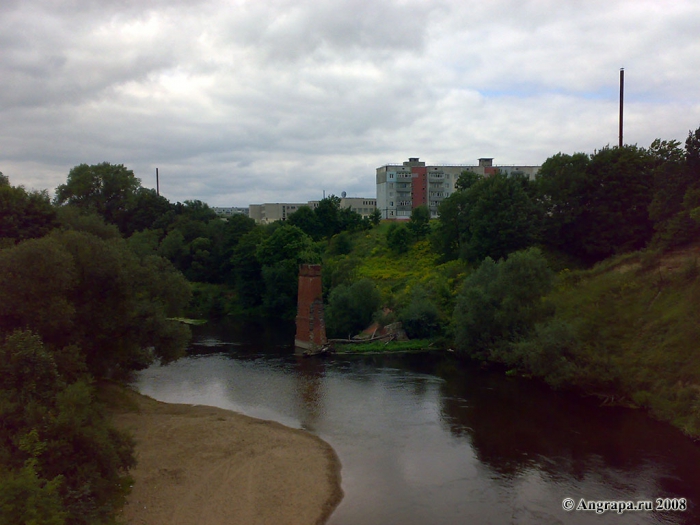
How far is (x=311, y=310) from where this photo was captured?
41344mm

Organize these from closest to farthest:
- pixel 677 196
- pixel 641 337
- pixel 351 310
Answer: pixel 641 337, pixel 677 196, pixel 351 310

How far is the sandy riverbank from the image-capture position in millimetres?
17406

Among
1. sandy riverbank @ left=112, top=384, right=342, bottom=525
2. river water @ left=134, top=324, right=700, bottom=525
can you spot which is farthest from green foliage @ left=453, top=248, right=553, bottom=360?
sandy riverbank @ left=112, top=384, right=342, bottom=525

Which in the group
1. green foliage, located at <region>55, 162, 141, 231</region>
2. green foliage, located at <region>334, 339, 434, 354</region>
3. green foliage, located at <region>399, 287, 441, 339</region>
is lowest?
green foliage, located at <region>334, 339, 434, 354</region>

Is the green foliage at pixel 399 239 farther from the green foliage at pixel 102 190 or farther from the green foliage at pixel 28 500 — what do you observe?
the green foliage at pixel 28 500

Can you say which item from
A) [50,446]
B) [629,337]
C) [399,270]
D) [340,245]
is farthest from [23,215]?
[340,245]

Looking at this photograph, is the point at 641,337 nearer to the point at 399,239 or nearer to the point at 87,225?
the point at 87,225

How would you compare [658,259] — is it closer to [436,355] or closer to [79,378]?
[436,355]

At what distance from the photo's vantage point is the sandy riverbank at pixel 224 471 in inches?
685

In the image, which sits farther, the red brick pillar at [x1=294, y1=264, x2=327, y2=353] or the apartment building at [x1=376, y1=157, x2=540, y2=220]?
the apartment building at [x1=376, y1=157, x2=540, y2=220]

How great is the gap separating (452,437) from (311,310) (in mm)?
19171

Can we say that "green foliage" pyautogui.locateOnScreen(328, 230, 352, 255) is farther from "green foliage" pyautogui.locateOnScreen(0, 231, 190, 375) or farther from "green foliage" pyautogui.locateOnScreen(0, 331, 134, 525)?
"green foliage" pyautogui.locateOnScreen(0, 331, 134, 525)

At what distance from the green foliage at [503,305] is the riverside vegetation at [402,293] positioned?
118mm

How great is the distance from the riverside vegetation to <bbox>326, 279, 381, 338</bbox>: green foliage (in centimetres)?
13
